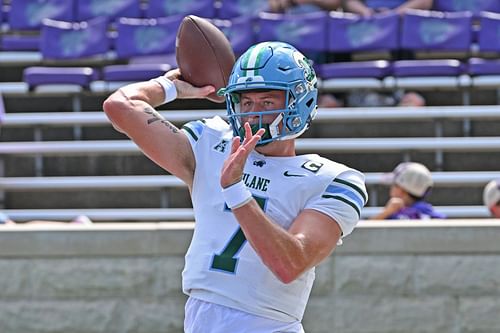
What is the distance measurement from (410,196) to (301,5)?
3702 mm

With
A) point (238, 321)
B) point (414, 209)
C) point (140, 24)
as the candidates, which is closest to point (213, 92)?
point (238, 321)

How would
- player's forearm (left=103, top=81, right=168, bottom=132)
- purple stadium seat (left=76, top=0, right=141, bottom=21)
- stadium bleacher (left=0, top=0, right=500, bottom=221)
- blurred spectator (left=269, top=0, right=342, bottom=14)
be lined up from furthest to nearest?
purple stadium seat (left=76, top=0, right=141, bottom=21) < blurred spectator (left=269, top=0, right=342, bottom=14) < stadium bleacher (left=0, top=0, right=500, bottom=221) < player's forearm (left=103, top=81, right=168, bottom=132)

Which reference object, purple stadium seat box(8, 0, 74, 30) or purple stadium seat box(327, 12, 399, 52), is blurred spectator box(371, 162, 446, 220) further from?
purple stadium seat box(8, 0, 74, 30)

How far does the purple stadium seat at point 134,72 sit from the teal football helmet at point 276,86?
5861mm

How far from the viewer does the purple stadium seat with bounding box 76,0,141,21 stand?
10.0 m

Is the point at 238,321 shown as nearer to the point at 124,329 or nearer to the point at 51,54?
the point at 124,329

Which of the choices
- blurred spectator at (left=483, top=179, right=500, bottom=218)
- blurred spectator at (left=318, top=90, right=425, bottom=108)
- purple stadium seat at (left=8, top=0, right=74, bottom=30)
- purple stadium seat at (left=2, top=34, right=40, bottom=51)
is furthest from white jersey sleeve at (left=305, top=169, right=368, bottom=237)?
purple stadium seat at (left=8, top=0, right=74, bottom=30)

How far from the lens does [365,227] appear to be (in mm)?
4953

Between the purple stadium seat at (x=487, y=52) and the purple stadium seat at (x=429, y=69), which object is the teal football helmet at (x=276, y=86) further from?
the purple stadium seat at (x=487, y=52)

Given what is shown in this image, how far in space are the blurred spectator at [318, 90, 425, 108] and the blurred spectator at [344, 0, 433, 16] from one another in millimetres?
832

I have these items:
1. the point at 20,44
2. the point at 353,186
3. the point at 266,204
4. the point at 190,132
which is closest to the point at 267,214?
the point at 266,204

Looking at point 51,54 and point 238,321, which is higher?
point 238,321

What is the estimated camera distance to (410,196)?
6.14 m

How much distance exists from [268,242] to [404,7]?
277 inches
